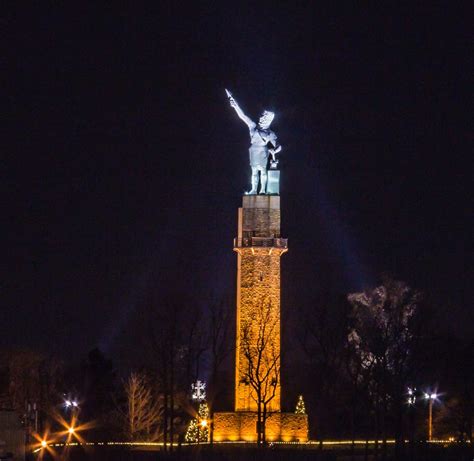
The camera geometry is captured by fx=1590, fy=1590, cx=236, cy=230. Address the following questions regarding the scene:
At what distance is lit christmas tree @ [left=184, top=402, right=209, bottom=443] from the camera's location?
7569 centimetres

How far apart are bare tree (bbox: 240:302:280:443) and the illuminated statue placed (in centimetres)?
616

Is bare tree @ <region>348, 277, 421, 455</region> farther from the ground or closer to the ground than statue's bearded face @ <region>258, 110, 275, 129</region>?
closer to the ground

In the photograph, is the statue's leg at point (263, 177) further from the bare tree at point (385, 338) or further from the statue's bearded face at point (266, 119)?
the bare tree at point (385, 338)

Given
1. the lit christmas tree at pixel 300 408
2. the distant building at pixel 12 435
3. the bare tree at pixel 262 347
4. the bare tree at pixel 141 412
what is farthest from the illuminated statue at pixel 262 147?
the distant building at pixel 12 435

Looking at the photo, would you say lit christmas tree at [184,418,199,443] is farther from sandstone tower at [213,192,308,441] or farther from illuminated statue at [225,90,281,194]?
illuminated statue at [225,90,281,194]

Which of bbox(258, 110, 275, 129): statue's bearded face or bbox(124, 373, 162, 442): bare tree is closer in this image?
bbox(258, 110, 275, 129): statue's bearded face

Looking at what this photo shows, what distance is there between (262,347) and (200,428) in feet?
16.0

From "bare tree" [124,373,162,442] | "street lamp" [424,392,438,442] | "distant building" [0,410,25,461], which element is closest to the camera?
"distant building" [0,410,25,461]

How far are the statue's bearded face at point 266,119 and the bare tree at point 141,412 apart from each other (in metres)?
16.2

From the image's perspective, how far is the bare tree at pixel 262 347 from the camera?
250 feet

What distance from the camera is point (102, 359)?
98.3 m

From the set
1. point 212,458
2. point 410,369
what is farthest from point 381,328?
point 212,458

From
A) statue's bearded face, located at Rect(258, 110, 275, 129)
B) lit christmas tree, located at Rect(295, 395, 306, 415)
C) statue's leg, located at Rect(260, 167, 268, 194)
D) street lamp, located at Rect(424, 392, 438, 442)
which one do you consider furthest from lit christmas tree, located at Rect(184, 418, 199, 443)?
statue's bearded face, located at Rect(258, 110, 275, 129)

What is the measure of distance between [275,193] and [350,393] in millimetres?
12218
